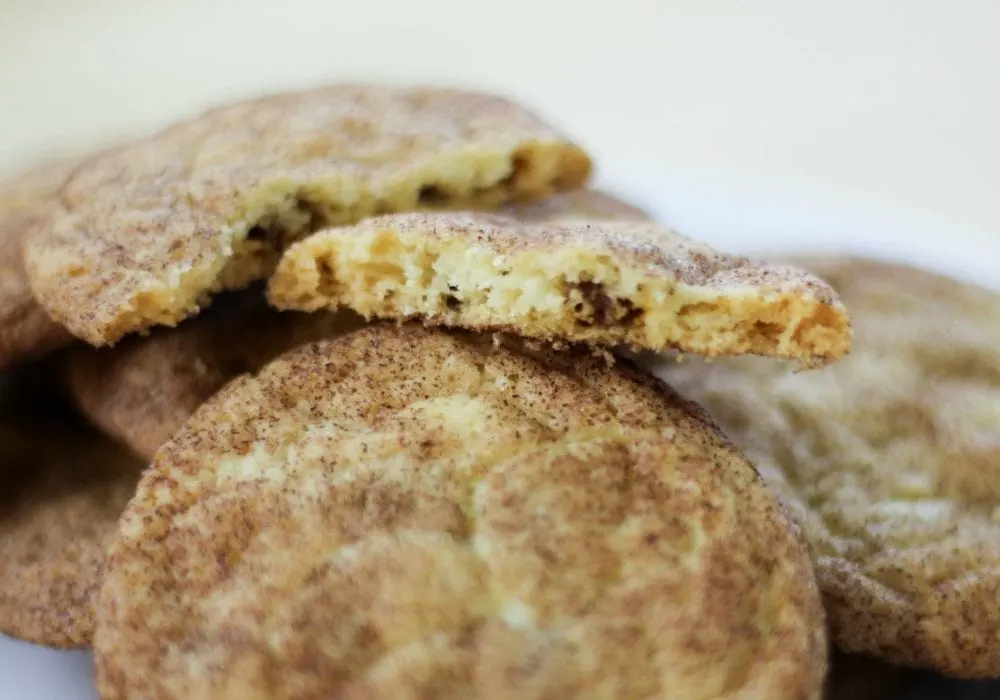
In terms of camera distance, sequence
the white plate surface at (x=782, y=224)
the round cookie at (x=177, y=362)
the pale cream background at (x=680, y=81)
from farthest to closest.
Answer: the pale cream background at (x=680, y=81) < the white plate surface at (x=782, y=224) < the round cookie at (x=177, y=362)

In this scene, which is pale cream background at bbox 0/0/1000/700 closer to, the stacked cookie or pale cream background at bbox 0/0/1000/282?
pale cream background at bbox 0/0/1000/282

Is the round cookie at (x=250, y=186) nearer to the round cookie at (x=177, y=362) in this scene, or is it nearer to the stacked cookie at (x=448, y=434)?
the stacked cookie at (x=448, y=434)

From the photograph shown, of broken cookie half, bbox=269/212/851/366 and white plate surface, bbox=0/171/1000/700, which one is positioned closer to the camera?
broken cookie half, bbox=269/212/851/366

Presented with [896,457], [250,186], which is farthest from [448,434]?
[896,457]

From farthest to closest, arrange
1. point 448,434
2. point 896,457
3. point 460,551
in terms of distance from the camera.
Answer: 1. point 896,457
2. point 448,434
3. point 460,551

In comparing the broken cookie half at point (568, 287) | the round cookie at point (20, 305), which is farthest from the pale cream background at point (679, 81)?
the broken cookie half at point (568, 287)

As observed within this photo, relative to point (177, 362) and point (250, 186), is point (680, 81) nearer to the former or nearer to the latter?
point (250, 186)

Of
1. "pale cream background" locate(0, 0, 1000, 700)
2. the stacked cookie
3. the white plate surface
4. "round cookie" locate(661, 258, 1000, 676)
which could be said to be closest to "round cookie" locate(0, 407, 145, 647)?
the stacked cookie
